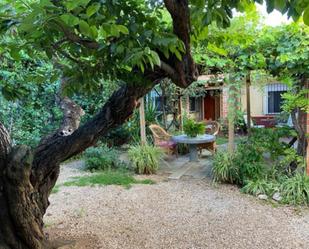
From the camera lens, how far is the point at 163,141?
768 cm

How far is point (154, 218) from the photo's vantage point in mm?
3977

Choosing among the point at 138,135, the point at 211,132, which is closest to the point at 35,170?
the point at 138,135

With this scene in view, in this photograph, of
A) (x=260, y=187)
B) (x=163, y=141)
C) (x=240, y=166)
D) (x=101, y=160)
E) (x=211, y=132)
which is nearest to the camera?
(x=260, y=187)

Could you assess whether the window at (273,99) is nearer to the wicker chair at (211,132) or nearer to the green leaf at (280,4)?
the wicker chair at (211,132)

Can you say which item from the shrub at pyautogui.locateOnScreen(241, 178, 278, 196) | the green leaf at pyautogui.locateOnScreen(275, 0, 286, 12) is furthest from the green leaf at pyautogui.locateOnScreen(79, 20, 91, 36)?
the shrub at pyautogui.locateOnScreen(241, 178, 278, 196)

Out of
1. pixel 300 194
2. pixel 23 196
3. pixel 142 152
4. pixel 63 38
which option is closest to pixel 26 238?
pixel 23 196

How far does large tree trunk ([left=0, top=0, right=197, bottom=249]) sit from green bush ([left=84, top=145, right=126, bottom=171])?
4032 mm

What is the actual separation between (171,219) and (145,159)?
2603 mm

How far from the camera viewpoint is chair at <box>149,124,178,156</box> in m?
7.54

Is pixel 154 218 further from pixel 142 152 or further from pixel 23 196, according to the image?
pixel 142 152

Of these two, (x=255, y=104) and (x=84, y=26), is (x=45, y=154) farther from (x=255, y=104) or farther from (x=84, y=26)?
(x=255, y=104)

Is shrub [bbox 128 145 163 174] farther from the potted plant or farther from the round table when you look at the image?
the potted plant

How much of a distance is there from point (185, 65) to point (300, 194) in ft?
11.9

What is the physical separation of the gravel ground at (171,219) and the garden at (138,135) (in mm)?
23
